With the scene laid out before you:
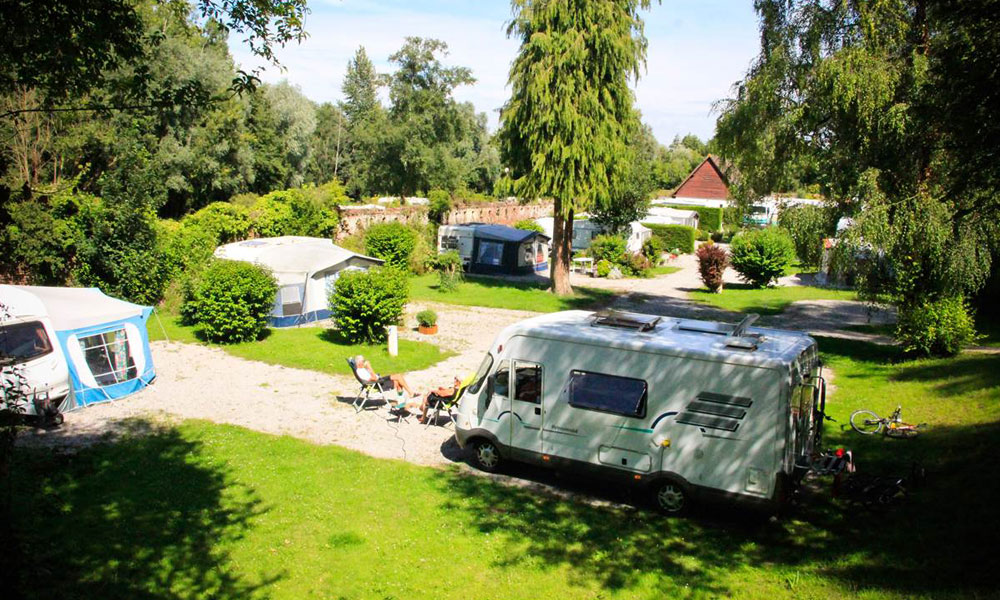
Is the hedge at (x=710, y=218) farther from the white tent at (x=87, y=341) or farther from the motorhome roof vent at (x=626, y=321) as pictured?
the white tent at (x=87, y=341)

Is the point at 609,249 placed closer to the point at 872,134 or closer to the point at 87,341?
the point at 872,134

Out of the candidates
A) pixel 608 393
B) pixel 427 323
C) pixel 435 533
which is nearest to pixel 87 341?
pixel 435 533

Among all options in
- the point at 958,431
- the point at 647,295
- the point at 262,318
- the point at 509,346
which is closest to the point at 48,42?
the point at 509,346

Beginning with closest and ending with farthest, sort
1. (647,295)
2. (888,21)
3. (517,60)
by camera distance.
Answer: (888,21) → (517,60) → (647,295)

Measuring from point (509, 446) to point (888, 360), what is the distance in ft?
34.8

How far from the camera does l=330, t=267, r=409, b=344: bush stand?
16.9 metres

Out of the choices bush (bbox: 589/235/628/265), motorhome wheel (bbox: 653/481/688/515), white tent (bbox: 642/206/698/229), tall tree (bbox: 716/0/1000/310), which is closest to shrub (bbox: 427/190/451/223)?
bush (bbox: 589/235/628/265)

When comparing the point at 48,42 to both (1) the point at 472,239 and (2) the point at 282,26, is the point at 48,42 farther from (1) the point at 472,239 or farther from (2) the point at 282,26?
(1) the point at 472,239

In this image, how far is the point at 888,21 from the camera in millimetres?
15070

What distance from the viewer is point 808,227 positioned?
16.0 meters

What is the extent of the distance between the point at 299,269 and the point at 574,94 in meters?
11.1

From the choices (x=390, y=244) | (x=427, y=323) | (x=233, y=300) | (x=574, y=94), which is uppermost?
(x=574, y=94)

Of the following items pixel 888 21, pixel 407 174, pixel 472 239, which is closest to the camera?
pixel 888 21

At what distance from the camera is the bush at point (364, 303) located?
55.5 ft
